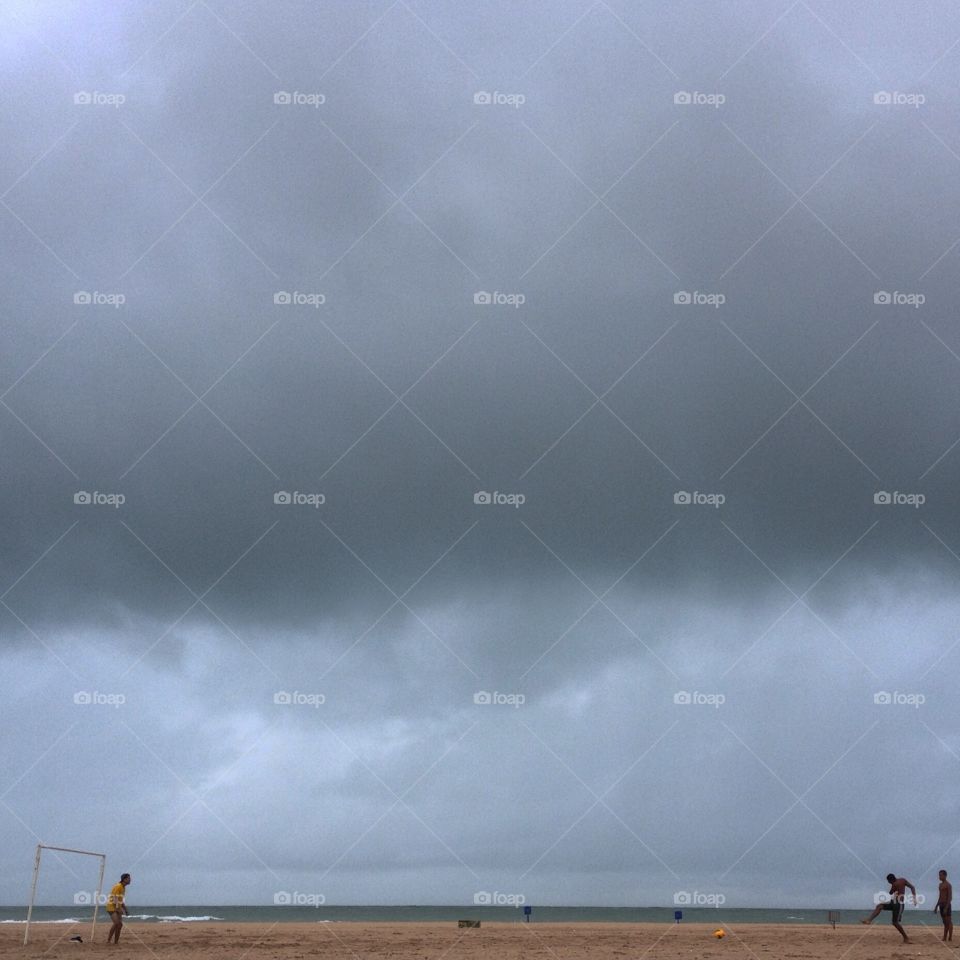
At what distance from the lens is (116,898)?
98.8 ft

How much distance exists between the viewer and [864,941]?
36.8 m

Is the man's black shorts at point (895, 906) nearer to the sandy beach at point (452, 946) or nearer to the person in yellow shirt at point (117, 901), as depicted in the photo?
the sandy beach at point (452, 946)

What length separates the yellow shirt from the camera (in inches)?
1180

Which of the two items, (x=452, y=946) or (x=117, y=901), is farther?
(x=452, y=946)

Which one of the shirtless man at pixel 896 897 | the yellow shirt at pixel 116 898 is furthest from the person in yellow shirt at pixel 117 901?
the shirtless man at pixel 896 897

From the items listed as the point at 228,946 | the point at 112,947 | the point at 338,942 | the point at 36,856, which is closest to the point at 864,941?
the point at 338,942

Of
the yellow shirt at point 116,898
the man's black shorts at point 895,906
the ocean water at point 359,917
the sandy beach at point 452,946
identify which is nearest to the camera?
the sandy beach at point 452,946

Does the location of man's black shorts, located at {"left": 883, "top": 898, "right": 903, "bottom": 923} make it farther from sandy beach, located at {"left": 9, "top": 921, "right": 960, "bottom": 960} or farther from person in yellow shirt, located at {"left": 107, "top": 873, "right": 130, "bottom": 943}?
person in yellow shirt, located at {"left": 107, "top": 873, "right": 130, "bottom": 943}

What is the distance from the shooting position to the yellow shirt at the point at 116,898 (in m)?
30.0

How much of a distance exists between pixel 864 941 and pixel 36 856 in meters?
27.5

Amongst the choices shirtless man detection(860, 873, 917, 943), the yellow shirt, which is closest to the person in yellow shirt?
the yellow shirt

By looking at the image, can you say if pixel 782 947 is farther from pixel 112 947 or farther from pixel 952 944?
pixel 112 947

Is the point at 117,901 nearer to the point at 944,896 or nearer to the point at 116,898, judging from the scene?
the point at 116,898

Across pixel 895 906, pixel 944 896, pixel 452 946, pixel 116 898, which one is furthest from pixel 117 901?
→ pixel 944 896
